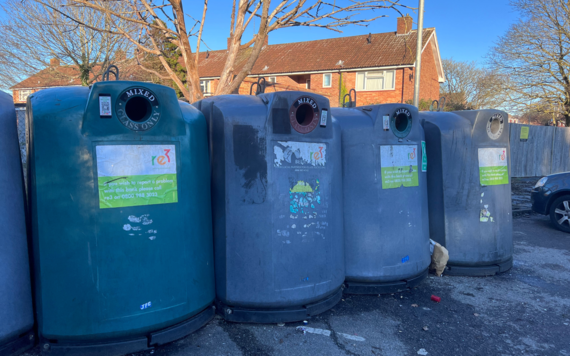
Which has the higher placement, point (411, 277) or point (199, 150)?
point (199, 150)

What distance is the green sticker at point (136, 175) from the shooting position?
2326mm

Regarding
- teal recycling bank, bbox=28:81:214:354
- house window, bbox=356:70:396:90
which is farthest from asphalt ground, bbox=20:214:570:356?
house window, bbox=356:70:396:90

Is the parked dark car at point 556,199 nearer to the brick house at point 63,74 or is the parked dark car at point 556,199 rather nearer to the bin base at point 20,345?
the bin base at point 20,345

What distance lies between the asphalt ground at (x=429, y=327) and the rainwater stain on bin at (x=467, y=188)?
27 cm

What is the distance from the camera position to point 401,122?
367cm

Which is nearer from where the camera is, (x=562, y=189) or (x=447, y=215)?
(x=447, y=215)

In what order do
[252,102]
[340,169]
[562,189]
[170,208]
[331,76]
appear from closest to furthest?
1. [170,208]
2. [252,102]
3. [340,169]
4. [562,189]
5. [331,76]

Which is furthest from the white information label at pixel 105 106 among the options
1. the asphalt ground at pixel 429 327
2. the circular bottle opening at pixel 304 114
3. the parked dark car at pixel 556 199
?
the parked dark car at pixel 556 199

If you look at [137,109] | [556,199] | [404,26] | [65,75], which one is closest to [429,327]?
[137,109]

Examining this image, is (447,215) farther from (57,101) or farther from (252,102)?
(57,101)

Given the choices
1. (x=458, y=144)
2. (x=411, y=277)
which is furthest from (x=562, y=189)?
(x=411, y=277)

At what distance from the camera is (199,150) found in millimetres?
2754

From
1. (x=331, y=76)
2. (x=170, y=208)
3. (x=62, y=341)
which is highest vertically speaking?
(x=331, y=76)

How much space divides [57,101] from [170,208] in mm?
919
